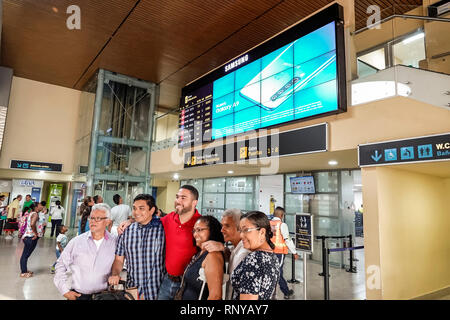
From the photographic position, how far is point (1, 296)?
15.6ft

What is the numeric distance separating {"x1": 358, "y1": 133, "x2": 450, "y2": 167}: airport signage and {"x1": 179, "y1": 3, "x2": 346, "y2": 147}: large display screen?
2.66 feet

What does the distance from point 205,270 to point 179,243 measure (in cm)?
58

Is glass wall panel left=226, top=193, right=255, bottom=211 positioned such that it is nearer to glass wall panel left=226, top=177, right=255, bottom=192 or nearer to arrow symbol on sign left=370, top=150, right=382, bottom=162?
glass wall panel left=226, top=177, right=255, bottom=192

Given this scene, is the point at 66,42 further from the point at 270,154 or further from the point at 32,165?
the point at 270,154

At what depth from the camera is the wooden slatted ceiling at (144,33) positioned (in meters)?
6.35

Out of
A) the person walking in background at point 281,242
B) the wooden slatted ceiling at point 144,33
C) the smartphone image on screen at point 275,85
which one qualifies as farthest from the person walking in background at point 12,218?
the person walking in background at point 281,242

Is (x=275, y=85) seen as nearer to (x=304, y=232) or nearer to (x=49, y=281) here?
(x=304, y=232)

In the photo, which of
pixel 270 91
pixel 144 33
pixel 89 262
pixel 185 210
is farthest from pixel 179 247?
pixel 144 33

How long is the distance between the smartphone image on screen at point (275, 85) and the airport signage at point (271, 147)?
0.69m

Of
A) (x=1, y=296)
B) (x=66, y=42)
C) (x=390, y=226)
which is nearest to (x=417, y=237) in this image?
(x=390, y=226)

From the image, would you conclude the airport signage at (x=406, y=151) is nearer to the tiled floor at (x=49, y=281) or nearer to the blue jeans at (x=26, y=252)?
the tiled floor at (x=49, y=281)

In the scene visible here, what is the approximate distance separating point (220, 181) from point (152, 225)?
9.44 meters

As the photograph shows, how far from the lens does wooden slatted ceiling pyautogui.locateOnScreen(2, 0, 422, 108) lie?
635 cm
